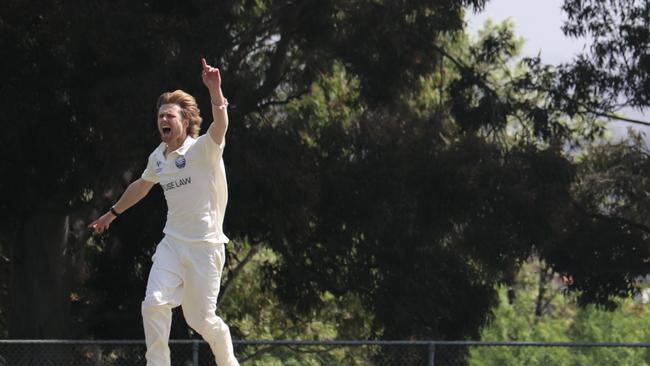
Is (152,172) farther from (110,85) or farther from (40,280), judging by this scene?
(40,280)

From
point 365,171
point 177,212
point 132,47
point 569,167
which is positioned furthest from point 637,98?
point 177,212

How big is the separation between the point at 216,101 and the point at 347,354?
17.0 metres

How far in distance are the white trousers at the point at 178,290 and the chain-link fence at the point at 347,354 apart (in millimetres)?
2798

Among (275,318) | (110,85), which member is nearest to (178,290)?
(110,85)

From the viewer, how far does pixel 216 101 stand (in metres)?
6.86

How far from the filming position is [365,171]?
→ 64.0 ft

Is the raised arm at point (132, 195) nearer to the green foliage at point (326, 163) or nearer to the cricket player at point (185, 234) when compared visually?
the cricket player at point (185, 234)

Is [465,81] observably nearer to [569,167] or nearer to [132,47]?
[569,167]

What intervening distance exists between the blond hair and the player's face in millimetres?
25

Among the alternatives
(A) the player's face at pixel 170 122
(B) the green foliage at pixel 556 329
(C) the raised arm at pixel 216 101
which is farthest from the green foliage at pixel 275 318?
(C) the raised arm at pixel 216 101

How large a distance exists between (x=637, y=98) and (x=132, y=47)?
7.71 meters

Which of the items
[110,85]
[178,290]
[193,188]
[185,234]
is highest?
[110,85]

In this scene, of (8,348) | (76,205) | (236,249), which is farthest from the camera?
(236,249)

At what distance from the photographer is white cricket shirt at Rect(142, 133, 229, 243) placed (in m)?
7.12
